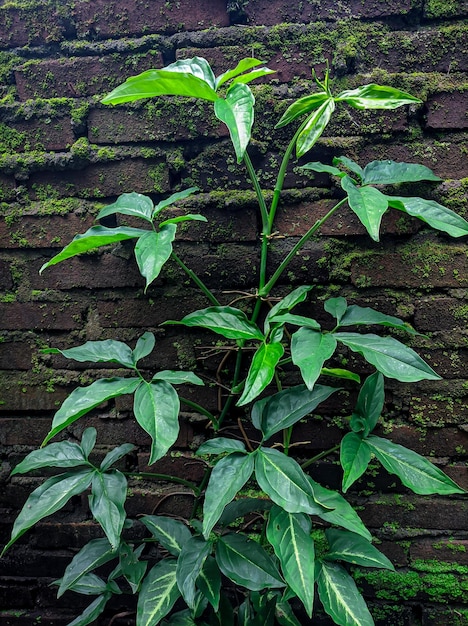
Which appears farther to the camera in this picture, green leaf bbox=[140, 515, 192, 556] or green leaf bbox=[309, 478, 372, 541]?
green leaf bbox=[140, 515, 192, 556]

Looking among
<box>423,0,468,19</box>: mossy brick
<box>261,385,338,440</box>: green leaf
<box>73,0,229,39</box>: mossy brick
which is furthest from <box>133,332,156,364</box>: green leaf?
<box>423,0,468,19</box>: mossy brick

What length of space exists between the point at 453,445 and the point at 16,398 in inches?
41.1

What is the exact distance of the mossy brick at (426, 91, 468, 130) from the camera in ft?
3.63

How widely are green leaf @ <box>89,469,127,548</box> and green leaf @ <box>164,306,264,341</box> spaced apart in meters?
0.32

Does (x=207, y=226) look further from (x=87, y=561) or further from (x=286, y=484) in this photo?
(x=87, y=561)

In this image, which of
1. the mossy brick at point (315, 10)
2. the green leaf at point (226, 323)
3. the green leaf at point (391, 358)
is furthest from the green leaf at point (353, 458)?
the mossy brick at point (315, 10)

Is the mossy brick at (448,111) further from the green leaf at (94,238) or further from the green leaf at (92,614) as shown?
the green leaf at (92,614)

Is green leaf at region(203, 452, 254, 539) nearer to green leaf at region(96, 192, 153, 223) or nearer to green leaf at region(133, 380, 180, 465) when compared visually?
green leaf at region(133, 380, 180, 465)

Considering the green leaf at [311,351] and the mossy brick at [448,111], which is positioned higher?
the mossy brick at [448,111]

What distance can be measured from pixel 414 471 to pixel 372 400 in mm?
146

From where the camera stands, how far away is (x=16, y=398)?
1.23 m

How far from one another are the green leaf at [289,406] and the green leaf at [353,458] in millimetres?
93

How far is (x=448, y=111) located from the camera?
3.65 feet

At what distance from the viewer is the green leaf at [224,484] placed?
772mm
